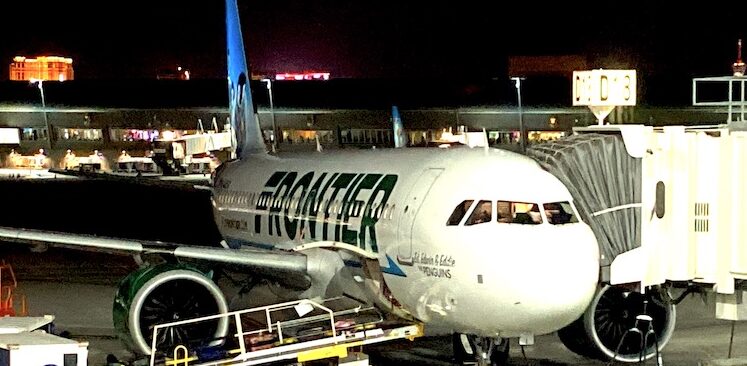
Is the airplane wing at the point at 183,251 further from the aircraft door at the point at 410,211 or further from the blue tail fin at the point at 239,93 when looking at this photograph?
the blue tail fin at the point at 239,93

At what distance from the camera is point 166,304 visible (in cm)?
1680

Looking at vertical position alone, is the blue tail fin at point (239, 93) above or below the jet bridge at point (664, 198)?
above

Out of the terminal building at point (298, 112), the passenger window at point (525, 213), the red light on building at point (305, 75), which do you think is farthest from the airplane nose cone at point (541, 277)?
the red light on building at point (305, 75)

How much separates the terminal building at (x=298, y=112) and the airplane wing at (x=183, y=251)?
46.3 m

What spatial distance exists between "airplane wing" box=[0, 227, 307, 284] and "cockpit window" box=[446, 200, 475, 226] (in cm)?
364

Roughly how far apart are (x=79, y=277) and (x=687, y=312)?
14.5 metres

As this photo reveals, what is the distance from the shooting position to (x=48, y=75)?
382ft

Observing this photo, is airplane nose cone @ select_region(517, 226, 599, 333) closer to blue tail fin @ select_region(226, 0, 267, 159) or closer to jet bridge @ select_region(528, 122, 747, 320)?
jet bridge @ select_region(528, 122, 747, 320)

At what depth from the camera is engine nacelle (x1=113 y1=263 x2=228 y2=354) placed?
644 inches

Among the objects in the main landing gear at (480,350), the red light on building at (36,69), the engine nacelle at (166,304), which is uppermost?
the red light on building at (36,69)

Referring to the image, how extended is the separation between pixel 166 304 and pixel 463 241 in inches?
207

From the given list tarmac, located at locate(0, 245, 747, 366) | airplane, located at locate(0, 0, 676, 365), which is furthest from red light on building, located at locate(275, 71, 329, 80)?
airplane, located at locate(0, 0, 676, 365)

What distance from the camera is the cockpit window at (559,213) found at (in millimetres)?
13211

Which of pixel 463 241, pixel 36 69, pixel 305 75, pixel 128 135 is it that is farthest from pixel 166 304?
pixel 36 69
